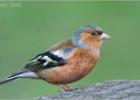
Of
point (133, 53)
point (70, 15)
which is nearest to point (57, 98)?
point (133, 53)

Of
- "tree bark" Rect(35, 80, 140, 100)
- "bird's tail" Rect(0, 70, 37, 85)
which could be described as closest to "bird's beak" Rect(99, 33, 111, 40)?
"tree bark" Rect(35, 80, 140, 100)

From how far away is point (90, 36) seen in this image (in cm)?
984

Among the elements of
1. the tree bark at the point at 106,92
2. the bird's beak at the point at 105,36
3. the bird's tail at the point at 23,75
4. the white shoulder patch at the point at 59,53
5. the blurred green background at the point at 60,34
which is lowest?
the tree bark at the point at 106,92

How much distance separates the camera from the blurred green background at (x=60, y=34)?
1286 centimetres

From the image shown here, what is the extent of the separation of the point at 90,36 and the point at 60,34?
531 cm

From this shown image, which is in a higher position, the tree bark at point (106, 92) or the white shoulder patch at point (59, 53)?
the white shoulder patch at point (59, 53)

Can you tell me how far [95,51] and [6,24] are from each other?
5.83 metres

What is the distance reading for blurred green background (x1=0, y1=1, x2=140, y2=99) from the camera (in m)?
12.9

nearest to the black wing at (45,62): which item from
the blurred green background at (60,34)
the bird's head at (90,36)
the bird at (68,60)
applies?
the bird at (68,60)

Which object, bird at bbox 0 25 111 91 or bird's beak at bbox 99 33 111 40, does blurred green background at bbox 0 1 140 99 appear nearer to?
bird at bbox 0 25 111 91

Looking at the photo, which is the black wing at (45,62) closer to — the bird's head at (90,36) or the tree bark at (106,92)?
the bird's head at (90,36)

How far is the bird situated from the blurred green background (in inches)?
81.2

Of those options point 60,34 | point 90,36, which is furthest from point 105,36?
point 60,34

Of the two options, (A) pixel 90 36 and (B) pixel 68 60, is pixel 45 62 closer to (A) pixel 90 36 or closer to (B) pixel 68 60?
(B) pixel 68 60
